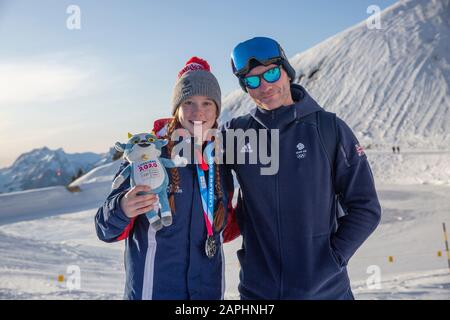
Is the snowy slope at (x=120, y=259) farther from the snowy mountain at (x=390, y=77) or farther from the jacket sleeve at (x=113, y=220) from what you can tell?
the snowy mountain at (x=390, y=77)

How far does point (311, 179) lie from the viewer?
8.99 feet

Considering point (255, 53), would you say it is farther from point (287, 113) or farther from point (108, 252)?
point (108, 252)

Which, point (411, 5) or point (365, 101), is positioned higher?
point (411, 5)

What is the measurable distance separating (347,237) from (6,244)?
1241cm

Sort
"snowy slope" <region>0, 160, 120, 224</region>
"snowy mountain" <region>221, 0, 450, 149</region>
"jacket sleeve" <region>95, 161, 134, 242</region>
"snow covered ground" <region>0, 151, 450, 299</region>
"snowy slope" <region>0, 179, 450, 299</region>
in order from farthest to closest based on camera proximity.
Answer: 1. "snowy mountain" <region>221, 0, 450, 149</region>
2. "snowy slope" <region>0, 160, 120, 224</region>
3. "snow covered ground" <region>0, 151, 450, 299</region>
4. "snowy slope" <region>0, 179, 450, 299</region>
5. "jacket sleeve" <region>95, 161, 134, 242</region>

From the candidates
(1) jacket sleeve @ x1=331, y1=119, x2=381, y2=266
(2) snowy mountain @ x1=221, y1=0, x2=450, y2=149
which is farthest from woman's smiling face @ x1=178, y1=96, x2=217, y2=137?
(2) snowy mountain @ x1=221, y1=0, x2=450, y2=149

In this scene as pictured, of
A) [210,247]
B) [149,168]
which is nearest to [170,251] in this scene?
[210,247]

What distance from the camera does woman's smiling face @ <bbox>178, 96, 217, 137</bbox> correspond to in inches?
113

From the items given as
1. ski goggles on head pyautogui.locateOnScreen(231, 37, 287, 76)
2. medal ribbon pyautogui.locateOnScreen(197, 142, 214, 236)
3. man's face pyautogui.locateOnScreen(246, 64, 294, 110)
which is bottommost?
medal ribbon pyautogui.locateOnScreen(197, 142, 214, 236)

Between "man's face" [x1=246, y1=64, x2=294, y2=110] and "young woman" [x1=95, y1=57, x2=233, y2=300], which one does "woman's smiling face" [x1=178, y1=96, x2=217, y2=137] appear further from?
"man's face" [x1=246, y1=64, x2=294, y2=110]

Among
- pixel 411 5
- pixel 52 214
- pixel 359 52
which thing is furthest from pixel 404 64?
pixel 52 214

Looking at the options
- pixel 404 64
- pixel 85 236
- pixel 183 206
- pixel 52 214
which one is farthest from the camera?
pixel 404 64
